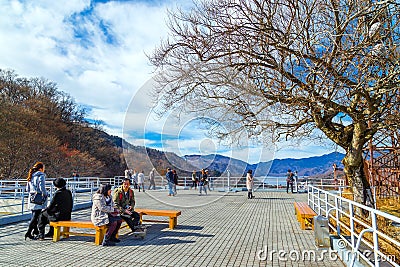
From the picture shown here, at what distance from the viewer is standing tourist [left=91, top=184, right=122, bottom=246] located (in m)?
6.15

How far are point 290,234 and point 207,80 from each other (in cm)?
456

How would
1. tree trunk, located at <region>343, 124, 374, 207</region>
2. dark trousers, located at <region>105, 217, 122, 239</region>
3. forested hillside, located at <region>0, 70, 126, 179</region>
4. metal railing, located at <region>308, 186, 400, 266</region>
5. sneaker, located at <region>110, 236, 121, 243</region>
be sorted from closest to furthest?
metal railing, located at <region>308, 186, 400, 266</region> → dark trousers, located at <region>105, 217, 122, 239</region> → sneaker, located at <region>110, 236, 121, 243</region> → tree trunk, located at <region>343, 124, 374, 207</region> → forested hillside, located at <region>0, 70, 126, 179</region>

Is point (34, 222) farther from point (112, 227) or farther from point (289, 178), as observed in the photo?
point (289, 178)

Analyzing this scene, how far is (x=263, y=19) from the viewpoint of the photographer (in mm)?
7520

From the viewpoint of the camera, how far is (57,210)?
21.5 ft

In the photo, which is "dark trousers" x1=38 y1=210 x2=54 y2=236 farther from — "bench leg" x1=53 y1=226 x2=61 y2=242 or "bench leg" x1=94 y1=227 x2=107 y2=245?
"bench leg" x1=94 y1=227 x2=107 y2=245

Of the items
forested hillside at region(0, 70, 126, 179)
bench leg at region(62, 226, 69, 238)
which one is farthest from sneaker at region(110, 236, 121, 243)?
forested hillside at region(0, 70, 126, 179)

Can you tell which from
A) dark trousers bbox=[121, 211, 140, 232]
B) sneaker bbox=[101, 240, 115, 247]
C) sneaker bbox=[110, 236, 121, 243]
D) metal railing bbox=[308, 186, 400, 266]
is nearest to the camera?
metal railing bbox=[308, 186, 400, 266]

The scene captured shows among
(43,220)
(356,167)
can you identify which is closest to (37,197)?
→ (43,220)

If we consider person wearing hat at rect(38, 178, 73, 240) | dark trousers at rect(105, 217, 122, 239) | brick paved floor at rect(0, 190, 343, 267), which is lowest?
brick paved floor at rect(0, 190, 343, 267)

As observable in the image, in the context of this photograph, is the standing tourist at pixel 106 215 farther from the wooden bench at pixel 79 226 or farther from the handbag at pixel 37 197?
the handbag at pixel 37 197

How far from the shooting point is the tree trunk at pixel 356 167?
9.15 metres

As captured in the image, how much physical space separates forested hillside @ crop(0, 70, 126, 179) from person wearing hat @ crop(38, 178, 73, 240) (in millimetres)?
23158

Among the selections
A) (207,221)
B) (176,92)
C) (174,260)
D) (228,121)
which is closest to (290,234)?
(207,221)
